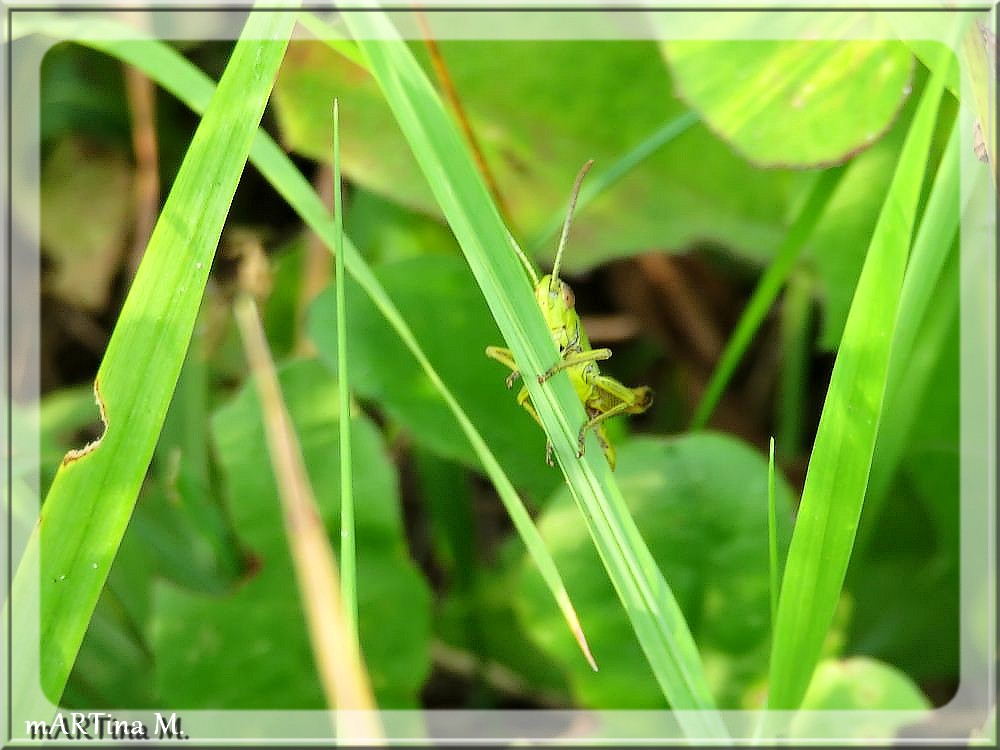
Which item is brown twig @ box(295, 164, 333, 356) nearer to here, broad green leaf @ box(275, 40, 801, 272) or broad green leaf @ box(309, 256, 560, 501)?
broad green leaf @ box(275, 40, 801, 272)

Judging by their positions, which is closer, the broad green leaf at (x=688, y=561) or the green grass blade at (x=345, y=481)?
the green grass blade at (x=345, y=481)

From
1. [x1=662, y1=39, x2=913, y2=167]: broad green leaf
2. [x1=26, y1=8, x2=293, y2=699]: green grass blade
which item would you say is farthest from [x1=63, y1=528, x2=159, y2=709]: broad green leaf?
[x1=662, y1=39, x2=913, y2=167]: broad green leaf

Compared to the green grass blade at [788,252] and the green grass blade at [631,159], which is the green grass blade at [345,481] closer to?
the green grass blade at [631,159]

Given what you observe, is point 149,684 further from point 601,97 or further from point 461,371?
point 601,97

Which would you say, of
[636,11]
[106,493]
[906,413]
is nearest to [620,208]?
[636,11]

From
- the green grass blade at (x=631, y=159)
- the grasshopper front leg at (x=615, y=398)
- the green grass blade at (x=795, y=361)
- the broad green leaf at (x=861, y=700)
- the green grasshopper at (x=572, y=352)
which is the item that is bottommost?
the broad green leaf at (x=861, y=700)

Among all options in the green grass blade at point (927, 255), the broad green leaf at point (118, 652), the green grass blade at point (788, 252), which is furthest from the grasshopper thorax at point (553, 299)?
the broad green leaf at point (118, 652)
